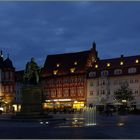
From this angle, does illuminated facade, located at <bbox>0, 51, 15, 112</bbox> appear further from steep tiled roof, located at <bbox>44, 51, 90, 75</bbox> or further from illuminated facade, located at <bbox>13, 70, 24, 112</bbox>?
steep tiled roof, located at <bbox>44, 51, 90, 75</bbox>

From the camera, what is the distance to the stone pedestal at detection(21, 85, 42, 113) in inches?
1666

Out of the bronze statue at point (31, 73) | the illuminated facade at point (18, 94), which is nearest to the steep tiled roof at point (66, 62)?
the illuminated facade at point (18, 94)

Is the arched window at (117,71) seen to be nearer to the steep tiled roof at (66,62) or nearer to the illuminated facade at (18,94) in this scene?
the steep tiled roof at (66,62)

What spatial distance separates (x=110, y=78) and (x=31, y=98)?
69.6 meters

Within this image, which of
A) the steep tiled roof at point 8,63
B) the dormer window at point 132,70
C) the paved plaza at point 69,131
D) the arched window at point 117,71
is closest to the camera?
the paved plaza at point 69,131

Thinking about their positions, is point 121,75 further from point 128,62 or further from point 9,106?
point 9,106

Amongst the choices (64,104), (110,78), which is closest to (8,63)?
(64,104)

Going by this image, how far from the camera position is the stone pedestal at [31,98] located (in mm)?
42312

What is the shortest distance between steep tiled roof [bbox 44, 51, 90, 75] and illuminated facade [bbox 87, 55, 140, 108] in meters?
4.11

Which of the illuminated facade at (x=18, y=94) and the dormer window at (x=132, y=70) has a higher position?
the dormer window at (x=132, y=70)

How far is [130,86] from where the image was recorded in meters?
106

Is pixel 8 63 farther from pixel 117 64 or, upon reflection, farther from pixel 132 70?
pixel 132 70

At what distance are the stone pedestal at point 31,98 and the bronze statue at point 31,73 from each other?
95 cm

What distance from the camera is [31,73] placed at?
43781 mm
